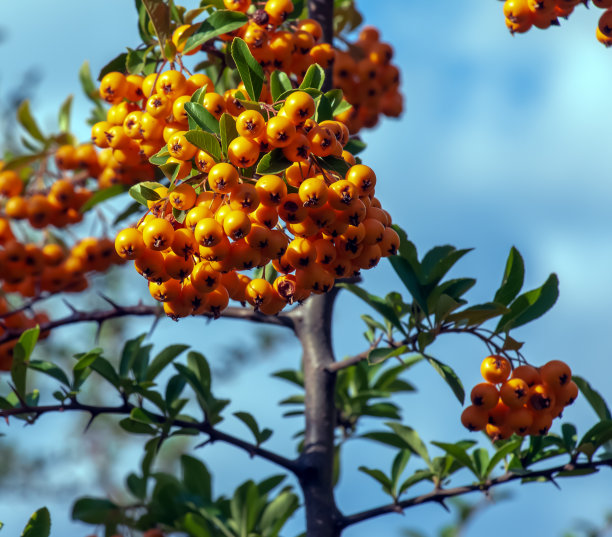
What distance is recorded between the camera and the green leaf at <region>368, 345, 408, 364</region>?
240cm

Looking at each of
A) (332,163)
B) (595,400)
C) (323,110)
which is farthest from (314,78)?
(595,400)

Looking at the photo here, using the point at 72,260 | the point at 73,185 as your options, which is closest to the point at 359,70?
the point at 73,185

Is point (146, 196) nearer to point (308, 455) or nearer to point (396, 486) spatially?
point (308, 455)

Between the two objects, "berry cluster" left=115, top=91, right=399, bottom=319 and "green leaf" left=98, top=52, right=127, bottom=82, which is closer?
"berry cluster" left=115, top=91, right=399, bottom=319

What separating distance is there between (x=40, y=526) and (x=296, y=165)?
144 centimetres

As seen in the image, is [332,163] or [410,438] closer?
[332,163]

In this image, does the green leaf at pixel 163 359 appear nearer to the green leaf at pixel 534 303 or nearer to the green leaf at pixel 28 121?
the green leaf at pixel 534 303

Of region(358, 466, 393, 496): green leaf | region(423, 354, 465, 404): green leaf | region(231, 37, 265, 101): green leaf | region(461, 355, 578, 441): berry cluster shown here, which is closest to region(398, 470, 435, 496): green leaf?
region(358, 466, 393, 496): green leaf

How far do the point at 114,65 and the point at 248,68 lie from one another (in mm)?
846

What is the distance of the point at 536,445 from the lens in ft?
9.02

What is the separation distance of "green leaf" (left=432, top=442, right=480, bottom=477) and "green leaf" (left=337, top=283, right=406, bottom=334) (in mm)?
451

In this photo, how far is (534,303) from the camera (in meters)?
2.62

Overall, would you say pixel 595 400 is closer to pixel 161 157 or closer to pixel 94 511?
pixel 161 157

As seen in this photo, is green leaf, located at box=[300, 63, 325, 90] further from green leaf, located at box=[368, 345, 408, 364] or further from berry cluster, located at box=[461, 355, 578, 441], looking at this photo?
berry cluster, located at box=[461, 355, 578, 441]
